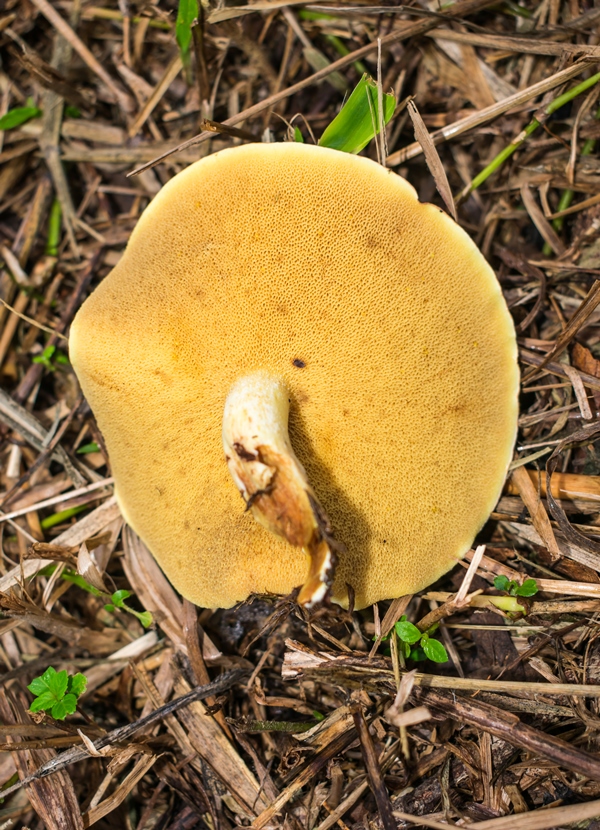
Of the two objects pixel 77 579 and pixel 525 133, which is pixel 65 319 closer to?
pixel 77 579

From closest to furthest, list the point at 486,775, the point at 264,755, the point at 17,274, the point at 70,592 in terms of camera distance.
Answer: the point at 486,775 → the point at 264,755 → the point at 70,592 → the point at 17,274

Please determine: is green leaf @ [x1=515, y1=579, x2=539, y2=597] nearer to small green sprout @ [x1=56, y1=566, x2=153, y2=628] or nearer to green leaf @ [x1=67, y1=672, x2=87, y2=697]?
small green sprout @ [x1=56, y1=566, x2=153, y2=628]

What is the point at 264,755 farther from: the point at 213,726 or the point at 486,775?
the point at 486,775

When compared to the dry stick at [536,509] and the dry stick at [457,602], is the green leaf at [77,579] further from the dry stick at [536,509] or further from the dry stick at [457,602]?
the dry stick at [536,509]

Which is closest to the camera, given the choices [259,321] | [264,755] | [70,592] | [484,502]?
[259,321]

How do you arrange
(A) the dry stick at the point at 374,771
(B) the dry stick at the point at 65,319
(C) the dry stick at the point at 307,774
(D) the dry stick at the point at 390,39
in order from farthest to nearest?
(B) the dry stick at the point at 65,319, (D) the dry stick at the point at 390,39, (C) the dry stick at the point at 307,774, (A) the dry stick at the point at 374,771

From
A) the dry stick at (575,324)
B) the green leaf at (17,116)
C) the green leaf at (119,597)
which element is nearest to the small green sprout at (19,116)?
the green leaf at (17,116)

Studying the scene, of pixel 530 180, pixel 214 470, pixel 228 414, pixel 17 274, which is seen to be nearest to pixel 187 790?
pixel 214 470
